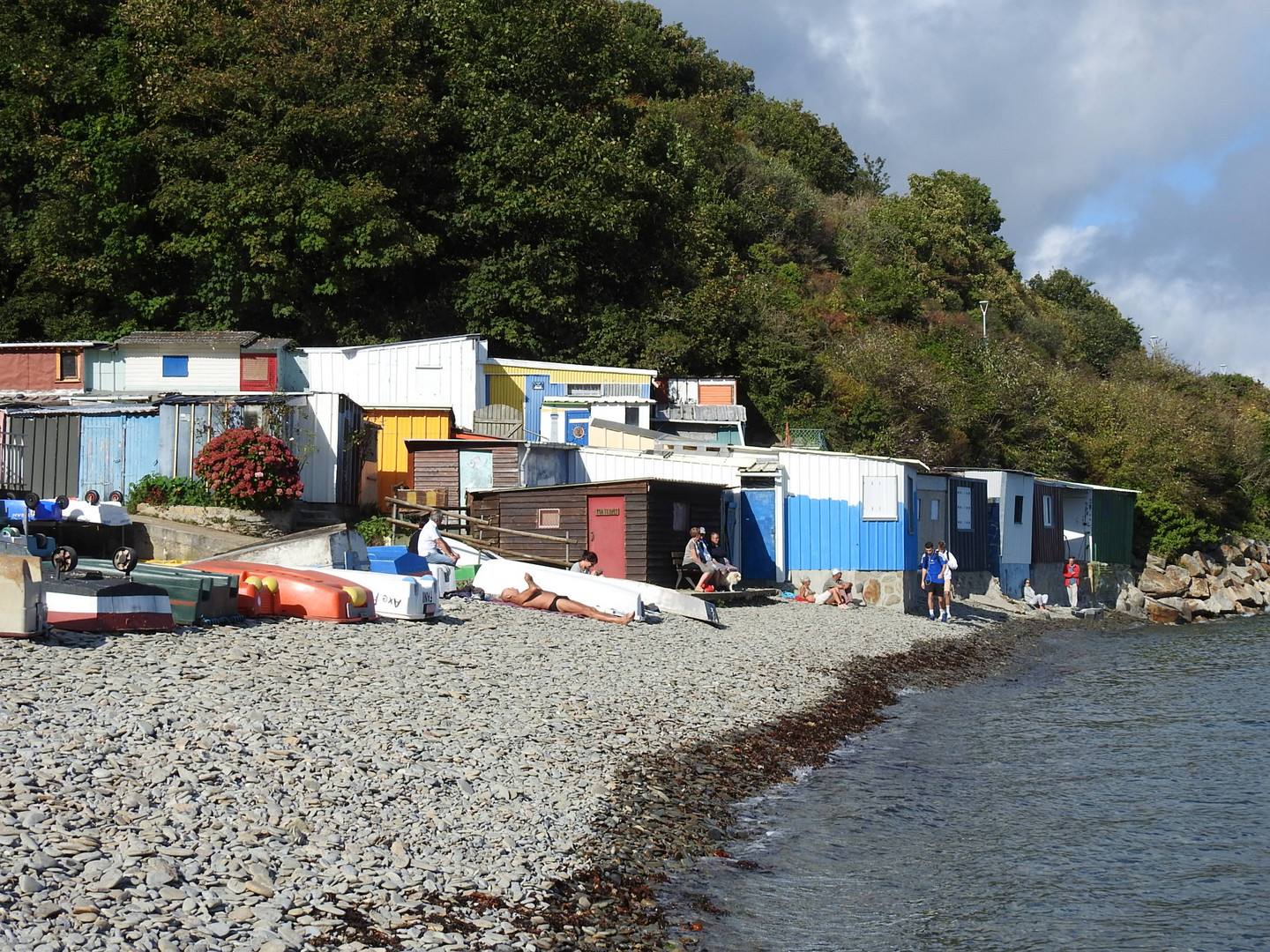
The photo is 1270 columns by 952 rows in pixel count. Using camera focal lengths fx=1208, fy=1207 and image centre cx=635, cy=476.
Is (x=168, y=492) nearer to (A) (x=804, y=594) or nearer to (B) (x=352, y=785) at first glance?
(A) (x=804, y=594)

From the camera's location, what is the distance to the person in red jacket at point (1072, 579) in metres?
40.5

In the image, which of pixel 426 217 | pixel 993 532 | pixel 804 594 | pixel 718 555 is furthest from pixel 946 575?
pixel 426 217

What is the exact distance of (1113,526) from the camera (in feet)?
145

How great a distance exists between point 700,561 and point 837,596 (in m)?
4.25

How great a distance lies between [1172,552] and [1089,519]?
290 inches

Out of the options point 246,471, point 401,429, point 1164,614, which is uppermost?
point 401,429

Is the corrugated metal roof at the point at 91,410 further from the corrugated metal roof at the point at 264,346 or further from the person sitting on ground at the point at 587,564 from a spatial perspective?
the person sitting on ground at the point at 587,564

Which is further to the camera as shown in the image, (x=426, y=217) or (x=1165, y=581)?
(x=1165, y=581)

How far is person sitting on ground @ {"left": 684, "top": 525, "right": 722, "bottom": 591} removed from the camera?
24.2m

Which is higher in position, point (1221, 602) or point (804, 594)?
point (804, 594)

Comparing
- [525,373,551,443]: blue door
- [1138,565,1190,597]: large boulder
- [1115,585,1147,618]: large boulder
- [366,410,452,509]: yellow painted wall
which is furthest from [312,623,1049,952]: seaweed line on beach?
[1138,565,1190,597]: large boulder

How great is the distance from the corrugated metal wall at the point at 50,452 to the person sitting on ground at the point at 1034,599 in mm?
26858

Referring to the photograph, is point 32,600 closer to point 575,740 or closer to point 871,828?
point 575,740

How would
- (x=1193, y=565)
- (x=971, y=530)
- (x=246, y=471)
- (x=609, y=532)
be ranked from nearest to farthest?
(x=246, y=471)
(x=609, y=532)
(x=971, y=530)
(x=1193, y=565)
